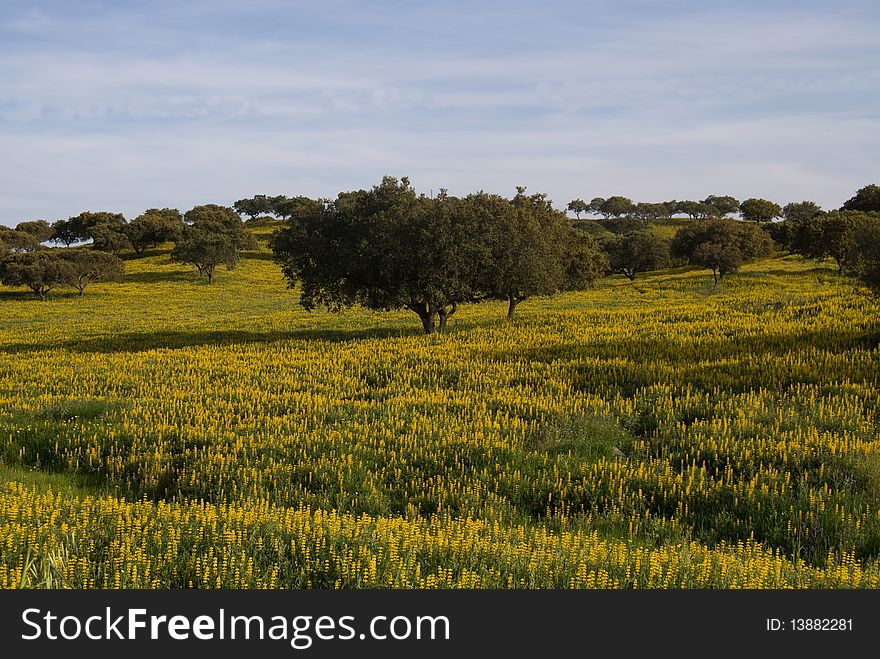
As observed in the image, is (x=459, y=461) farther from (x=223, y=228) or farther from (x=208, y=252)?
(x=223, y=228)

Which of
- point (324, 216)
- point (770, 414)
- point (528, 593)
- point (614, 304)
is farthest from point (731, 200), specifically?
point (528, 593)

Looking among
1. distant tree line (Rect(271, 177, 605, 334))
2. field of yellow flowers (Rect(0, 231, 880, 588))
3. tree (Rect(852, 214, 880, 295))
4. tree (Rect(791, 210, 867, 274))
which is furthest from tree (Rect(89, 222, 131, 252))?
tree (Rect(852, 214, 880, 295))

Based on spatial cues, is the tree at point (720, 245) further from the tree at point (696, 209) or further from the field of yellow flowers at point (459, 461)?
the tree at point (696, 209)

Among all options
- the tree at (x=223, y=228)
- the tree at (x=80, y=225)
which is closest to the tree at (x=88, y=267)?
the tree at (x=223, y=228)

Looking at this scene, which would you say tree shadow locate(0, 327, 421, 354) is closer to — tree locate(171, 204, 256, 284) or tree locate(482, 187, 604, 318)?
tree locate(482, 187, 604, 318)

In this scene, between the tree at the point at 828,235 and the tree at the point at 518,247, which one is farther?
the tree at the point at 828,235

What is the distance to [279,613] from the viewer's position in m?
4.60

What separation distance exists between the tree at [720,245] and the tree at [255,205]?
104295 millimetres

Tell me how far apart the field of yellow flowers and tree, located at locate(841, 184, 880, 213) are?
317ft

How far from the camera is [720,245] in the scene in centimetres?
5956

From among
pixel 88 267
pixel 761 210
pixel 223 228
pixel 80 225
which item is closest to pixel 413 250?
pixel 88 267

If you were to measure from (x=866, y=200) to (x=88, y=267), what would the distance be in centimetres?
10817

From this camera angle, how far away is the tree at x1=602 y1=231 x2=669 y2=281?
82688 mm

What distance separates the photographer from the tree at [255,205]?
155875 mm
